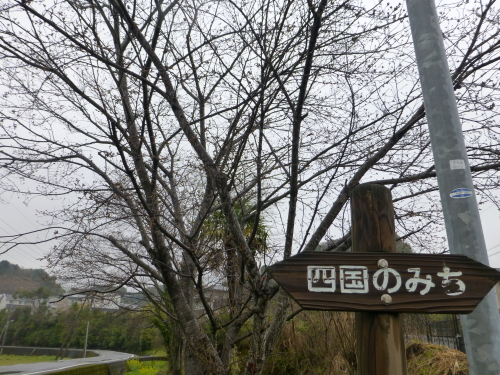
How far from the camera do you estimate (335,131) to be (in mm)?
4859

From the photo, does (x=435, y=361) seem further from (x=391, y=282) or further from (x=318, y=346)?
(x=391, y=282)

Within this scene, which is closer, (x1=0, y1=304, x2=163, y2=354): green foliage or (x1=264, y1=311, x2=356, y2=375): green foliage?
(x1=264, y1=311, x2=356, y2=375): green foliage

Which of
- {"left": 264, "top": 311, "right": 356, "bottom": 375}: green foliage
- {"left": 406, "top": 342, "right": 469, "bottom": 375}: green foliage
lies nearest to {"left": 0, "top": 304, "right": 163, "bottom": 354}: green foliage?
{"left": 264, "top": 311, "right": 356, "bottom": 375}: green foliage

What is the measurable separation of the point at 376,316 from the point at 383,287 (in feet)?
0.47

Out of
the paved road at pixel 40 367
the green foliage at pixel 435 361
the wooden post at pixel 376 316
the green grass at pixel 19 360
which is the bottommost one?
the green grass at pixel 19 360

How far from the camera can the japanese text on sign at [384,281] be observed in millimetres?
1770

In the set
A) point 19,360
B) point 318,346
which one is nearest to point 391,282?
point 318,346

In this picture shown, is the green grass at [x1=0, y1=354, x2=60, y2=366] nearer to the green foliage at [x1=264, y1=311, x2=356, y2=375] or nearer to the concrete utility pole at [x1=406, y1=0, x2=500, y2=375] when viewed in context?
the green foliage at [x1=264, y1=311, x2=356, y2=375]

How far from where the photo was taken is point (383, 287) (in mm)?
1783

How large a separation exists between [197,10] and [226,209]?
2282 mm

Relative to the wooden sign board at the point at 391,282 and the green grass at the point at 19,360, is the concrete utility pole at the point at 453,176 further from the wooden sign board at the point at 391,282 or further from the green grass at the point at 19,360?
the green grass at the point at 19,360

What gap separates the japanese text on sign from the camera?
177 centimetres

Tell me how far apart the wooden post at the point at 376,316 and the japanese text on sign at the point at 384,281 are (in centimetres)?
14

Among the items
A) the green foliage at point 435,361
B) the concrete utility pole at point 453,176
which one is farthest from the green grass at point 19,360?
the concrete utility pole at point 453,176
